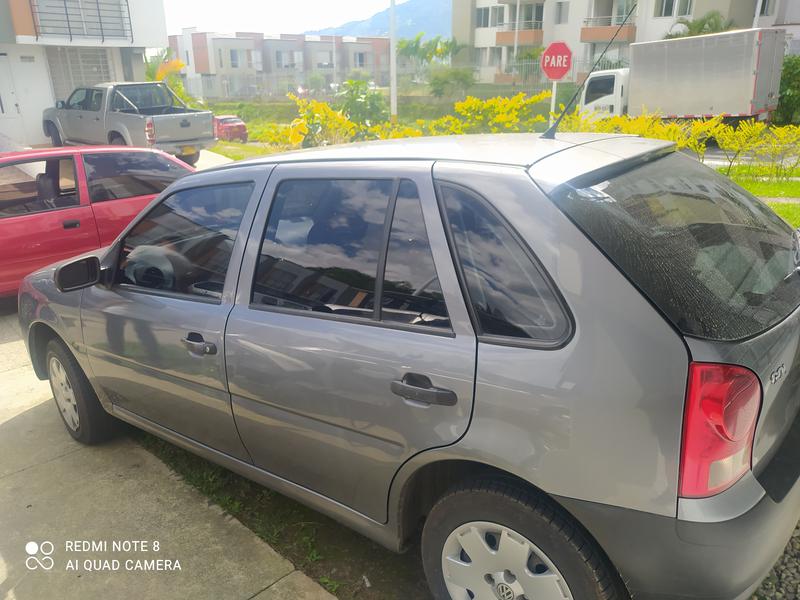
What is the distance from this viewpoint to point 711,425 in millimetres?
1652

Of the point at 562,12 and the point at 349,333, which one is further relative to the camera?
the point at 562,12

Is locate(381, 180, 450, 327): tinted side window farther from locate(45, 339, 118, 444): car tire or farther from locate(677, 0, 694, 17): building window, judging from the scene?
locate(677, 0, 694, 17): building window

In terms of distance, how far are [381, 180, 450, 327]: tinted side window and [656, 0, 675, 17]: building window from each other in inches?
1516

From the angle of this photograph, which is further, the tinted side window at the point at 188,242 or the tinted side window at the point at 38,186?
the tinted side window at the point at 38,186

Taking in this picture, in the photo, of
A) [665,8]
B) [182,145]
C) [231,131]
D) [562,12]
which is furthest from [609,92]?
[562,12]

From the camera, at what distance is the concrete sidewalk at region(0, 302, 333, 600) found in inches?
105

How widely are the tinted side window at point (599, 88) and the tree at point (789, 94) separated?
258 inches

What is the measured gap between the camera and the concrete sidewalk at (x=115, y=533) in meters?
2.66

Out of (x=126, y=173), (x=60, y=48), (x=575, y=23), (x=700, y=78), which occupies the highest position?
(x=575, y=23)

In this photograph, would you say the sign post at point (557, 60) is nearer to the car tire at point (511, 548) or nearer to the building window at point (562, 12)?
the car tire at point (511, 548)

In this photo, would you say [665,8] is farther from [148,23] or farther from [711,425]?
[711,425]

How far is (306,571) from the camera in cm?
275

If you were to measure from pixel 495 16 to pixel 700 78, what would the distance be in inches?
1236
